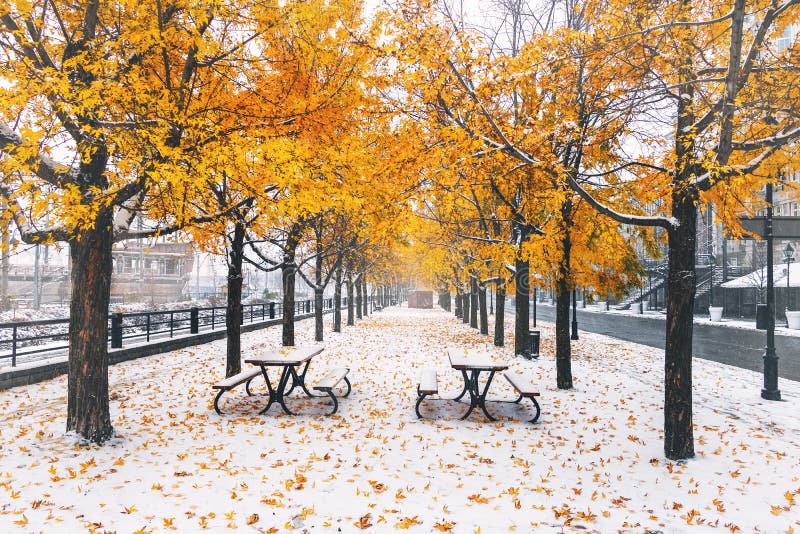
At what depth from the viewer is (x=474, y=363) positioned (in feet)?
25.4

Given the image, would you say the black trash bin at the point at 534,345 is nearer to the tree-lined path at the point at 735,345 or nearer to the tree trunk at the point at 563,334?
the tree trunk at the point at 563,334

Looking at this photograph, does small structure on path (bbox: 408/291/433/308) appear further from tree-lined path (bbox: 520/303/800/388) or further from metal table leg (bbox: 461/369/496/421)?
metal table leg (bbox: 461/369/496/421)

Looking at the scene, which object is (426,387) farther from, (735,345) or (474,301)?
(735,345)

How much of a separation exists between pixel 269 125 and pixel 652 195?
6.06 metres

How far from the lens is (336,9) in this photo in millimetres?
6562

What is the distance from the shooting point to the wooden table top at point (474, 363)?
7520 mm

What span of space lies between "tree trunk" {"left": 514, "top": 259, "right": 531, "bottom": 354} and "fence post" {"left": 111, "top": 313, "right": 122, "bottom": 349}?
35.8 ft

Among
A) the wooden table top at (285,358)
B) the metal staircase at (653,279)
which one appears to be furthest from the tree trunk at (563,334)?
the metal staircase at (653,279)

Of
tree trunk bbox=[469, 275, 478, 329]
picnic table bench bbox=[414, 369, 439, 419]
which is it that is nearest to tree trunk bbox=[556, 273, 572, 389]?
picnic table bench bbox=[414, 369, 439, 419]

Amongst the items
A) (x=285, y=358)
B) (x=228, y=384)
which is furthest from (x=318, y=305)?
(x=228, y=384)

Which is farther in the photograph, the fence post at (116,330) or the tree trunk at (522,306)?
the tree trunk at (522,306)

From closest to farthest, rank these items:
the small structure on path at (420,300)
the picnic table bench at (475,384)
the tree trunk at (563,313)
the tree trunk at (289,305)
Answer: the picnic table bench at (475,384), the tree trunk at (563,313), the tree trunk at (289,305), the small structure on path at (420,300)

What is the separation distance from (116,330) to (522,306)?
11.3 metres

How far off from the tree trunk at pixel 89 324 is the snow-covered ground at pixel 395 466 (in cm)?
40
